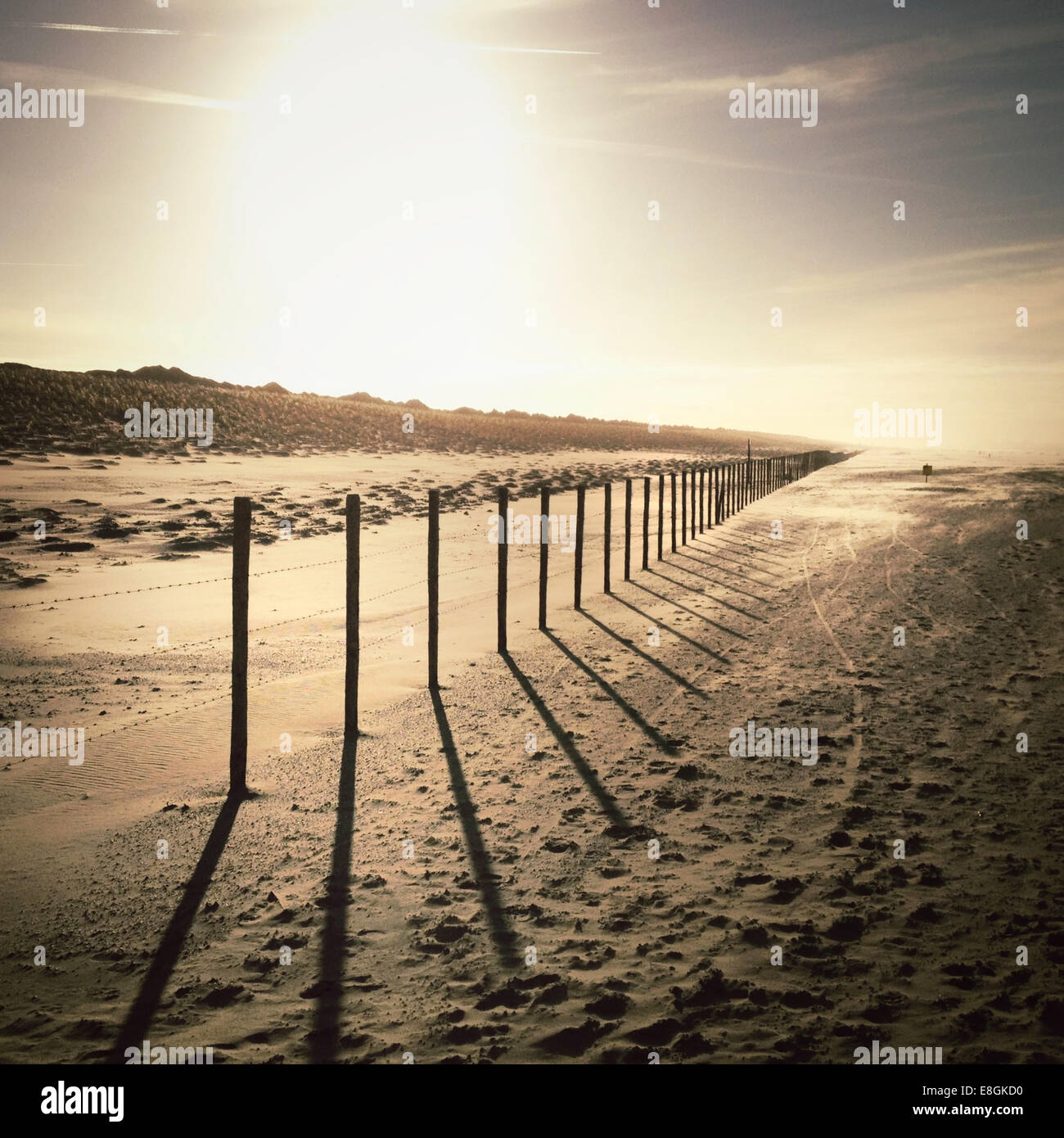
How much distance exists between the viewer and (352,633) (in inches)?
289

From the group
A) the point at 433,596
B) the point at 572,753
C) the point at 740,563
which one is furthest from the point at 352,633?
the point at 740,563

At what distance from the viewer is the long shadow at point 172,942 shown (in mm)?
3490

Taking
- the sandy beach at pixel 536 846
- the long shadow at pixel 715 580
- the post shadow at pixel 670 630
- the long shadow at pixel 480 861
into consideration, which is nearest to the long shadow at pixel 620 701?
the sandy beach at pixel 536 846

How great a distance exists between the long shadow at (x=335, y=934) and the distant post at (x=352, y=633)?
2.97 feet

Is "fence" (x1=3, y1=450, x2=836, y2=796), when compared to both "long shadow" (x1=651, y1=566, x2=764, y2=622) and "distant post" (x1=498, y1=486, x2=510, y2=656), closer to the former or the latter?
"distant post" (x1=498, y1=486, x2=510, y2=656)

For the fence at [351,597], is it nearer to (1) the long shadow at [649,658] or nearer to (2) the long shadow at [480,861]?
(1) the long shadow at [649,658]

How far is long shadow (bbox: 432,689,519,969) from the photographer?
13.7ft

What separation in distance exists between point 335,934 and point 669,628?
828 centimetres

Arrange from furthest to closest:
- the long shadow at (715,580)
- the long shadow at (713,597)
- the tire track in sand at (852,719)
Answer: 1. the long shadow at (715,580)
2. the long shadow at (713,597)
3. the tire track in sand at (852,719)

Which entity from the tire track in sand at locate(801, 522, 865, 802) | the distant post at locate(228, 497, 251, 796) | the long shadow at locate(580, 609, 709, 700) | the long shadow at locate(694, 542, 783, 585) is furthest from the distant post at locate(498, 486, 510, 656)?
the long shadow at locate(694, 542, 783, 585)

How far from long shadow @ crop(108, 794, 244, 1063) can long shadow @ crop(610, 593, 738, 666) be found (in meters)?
6.08

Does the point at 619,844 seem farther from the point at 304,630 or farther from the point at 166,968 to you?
the point at 304,630

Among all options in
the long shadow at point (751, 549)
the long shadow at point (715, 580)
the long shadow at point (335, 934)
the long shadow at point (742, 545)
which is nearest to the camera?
the long shadow at point (335, 934)
